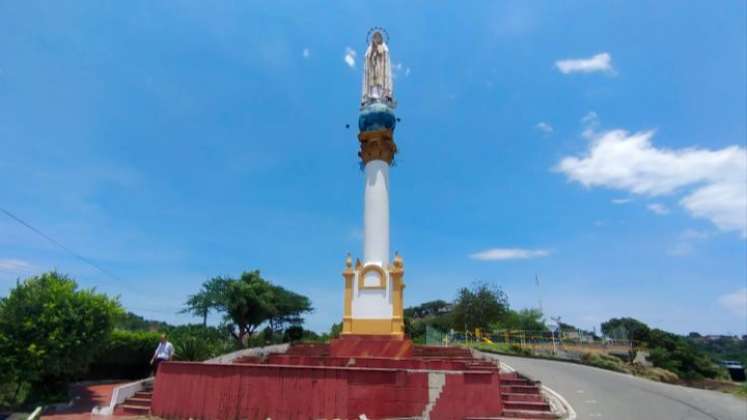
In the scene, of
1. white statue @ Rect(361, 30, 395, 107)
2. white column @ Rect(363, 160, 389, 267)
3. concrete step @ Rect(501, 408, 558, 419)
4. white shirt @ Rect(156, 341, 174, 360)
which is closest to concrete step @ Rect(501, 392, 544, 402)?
concrete step @ Rect(501, 408, 558, 419)

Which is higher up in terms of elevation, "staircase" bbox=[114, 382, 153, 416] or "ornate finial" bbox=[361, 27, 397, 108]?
"ornate finial" bbox=[361, 27, 397, 108]

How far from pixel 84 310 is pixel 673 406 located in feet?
55.7

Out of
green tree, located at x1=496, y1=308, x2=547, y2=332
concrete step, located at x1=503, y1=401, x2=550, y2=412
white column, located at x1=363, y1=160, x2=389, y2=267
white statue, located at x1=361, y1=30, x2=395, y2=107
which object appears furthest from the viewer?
green tree, located at x1=496, y1=308, x2=547, y2=332

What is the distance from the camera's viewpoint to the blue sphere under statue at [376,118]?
1861 cm

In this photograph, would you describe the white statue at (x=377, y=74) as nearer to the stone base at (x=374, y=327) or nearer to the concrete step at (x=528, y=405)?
the stone base at (x=374, y=327)

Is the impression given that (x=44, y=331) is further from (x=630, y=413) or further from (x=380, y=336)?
(x=630, y=413)

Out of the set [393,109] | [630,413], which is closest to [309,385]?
[630,413]

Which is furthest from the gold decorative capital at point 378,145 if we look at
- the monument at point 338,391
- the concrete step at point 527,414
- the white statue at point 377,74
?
the concrete step at point 527,414

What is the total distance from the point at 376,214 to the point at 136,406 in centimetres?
1064

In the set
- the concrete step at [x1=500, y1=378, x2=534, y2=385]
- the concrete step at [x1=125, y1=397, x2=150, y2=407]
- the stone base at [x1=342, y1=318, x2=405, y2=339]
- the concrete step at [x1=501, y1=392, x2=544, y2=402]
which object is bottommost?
the concrete step at [x1=125, y1=397, x2=150, y2=407]

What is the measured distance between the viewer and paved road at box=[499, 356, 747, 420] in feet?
32.5

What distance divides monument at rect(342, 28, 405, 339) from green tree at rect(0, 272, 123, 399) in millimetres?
8398

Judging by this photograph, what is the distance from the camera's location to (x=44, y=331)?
1196cm

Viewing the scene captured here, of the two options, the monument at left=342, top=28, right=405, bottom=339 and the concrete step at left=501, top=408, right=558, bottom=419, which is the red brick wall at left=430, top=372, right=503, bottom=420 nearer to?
the concrete step at left=501, top=408, right=558, bottom=419
